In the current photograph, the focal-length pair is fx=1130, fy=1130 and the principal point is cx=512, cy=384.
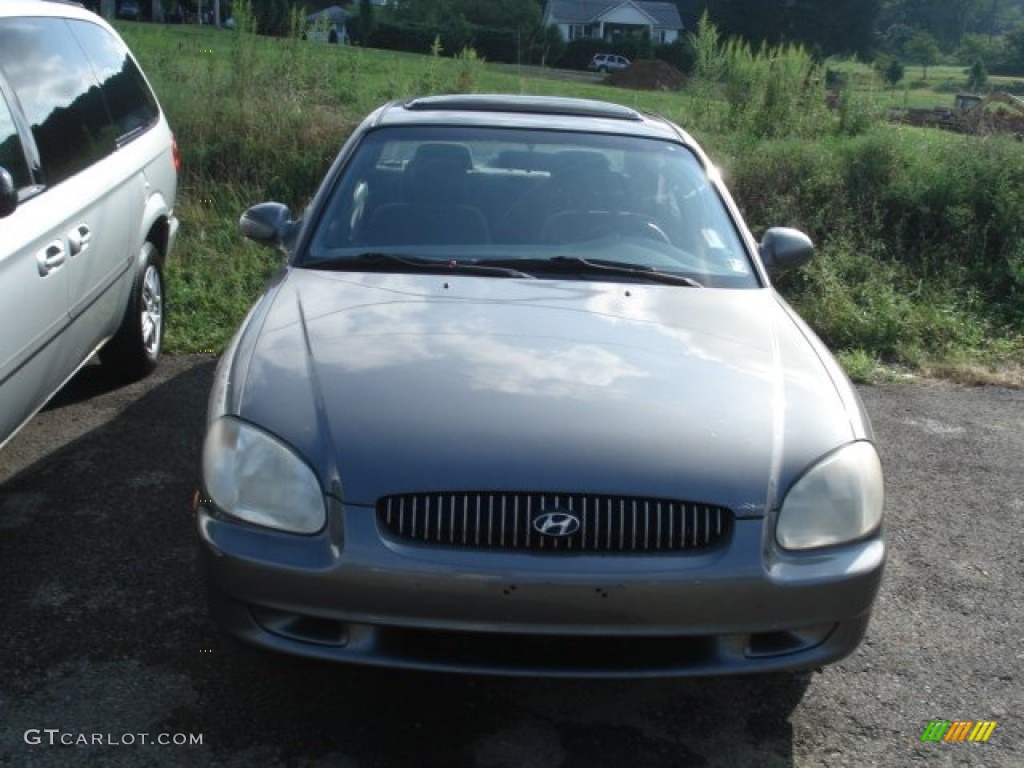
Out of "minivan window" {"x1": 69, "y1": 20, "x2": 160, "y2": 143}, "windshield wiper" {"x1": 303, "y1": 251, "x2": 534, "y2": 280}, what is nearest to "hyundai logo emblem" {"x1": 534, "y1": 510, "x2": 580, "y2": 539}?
"windshield wiper" {"x1": 303, "y1": 251, "x2": 534, "y2": 280}

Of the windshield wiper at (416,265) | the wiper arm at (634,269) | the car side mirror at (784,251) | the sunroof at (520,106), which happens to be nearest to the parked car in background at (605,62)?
the sunroof at (520,106)

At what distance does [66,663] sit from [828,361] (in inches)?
93.6

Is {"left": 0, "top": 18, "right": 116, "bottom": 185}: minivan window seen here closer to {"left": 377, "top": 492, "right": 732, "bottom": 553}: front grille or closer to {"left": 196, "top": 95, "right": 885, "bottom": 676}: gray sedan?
{"left": 196, "top": 95, "right": 885, "bottom": 676}: gray sedan

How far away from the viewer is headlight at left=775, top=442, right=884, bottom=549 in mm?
2750

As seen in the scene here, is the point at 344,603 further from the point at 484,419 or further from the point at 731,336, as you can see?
the point at 731,336

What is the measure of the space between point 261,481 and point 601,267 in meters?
1.59

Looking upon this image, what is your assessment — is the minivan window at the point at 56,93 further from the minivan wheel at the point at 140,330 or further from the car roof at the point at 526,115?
the car roof at the point at 526,115

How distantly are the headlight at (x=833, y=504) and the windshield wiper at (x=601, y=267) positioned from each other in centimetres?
113

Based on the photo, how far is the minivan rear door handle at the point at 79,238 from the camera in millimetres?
4375

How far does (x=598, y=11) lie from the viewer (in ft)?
264

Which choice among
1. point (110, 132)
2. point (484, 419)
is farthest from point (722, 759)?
point (110, 132)

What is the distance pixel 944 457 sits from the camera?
5.40 meters

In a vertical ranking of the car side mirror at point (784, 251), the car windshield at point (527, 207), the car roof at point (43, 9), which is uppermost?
the car roof at point (43, 9)

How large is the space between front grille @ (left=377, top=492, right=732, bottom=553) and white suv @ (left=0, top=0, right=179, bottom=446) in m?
1.80
